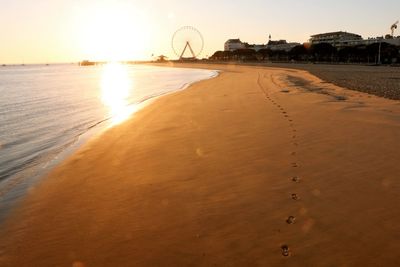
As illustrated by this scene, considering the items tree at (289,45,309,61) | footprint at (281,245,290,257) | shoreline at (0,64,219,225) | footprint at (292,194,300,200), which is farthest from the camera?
tree at (289,45,309,61)

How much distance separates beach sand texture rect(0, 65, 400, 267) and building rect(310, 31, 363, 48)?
17168 centimetres

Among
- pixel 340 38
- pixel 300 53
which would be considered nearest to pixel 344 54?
pixel 300 53

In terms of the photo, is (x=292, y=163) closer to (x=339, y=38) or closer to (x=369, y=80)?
(x=369, y=80)

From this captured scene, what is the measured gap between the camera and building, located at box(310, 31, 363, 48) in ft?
548

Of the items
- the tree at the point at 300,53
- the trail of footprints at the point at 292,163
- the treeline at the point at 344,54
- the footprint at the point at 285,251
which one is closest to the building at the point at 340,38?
the treeline at the point at 344,54

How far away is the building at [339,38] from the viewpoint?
167 meters

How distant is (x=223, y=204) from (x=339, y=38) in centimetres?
18985

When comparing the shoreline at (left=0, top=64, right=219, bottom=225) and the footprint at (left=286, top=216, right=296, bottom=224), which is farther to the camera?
the shoreline at (left=0, top=64, right=219, bottom=225)

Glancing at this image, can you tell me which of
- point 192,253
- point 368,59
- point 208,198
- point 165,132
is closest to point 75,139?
point 165,132

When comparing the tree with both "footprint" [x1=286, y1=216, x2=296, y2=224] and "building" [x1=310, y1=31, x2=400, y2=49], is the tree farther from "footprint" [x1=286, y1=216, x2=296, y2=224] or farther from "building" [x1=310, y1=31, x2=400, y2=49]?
"footprint" [x1=286, y1=216, x2=296, y2=224]

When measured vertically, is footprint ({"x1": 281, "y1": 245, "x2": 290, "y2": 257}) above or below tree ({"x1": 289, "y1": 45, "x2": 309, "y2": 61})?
below

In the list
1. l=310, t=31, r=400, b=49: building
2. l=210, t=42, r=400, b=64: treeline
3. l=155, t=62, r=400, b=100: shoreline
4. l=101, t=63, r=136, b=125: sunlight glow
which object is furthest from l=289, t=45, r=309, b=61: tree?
l=101, t=63, r=136, b=125: sunlight glow

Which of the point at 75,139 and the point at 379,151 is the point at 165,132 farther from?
the point at 379,151

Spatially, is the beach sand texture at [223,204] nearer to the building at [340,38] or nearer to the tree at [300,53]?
the tree at [300,53]
